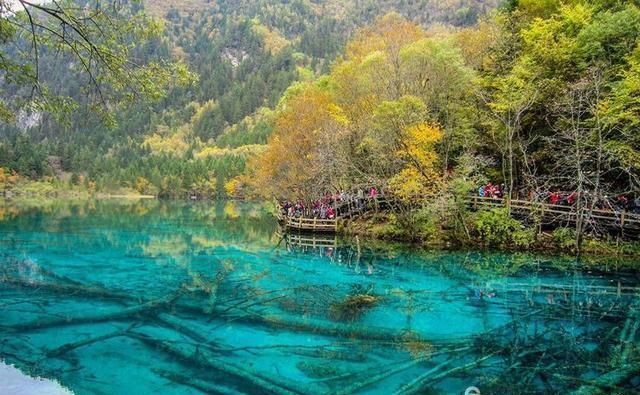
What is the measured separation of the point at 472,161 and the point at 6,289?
21883 mm

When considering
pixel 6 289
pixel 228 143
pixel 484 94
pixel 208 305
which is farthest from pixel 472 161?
pixel 228 143

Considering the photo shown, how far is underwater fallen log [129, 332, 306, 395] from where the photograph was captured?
7871 mm

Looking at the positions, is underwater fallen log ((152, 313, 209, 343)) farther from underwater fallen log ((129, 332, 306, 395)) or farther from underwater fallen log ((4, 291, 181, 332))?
underwater fallen log ((4, 291, 181, 332))

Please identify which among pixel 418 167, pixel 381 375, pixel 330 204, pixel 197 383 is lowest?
pixel 197 383

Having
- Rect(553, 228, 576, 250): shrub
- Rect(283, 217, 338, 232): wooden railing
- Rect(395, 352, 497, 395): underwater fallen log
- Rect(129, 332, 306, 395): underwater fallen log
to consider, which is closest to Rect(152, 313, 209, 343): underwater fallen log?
Rect(129, 332, 306, 395): underwater fallen log

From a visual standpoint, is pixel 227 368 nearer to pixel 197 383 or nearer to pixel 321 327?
pixel 197 383

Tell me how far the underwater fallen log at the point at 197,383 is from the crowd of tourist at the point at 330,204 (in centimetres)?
2400

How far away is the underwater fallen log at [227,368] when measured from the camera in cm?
787

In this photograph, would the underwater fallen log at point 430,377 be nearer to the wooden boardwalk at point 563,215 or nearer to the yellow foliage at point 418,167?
the wooden boardwalk at point 563,215

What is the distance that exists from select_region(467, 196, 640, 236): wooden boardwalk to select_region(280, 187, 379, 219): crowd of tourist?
8105mm

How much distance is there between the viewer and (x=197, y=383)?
317 inches

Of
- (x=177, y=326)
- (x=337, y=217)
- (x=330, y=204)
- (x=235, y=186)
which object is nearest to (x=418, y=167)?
(x=337, y=217)

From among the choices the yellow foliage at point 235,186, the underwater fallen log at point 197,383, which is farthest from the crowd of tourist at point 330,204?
the yellow foliage at point 235,186

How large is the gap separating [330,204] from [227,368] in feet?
98.7
